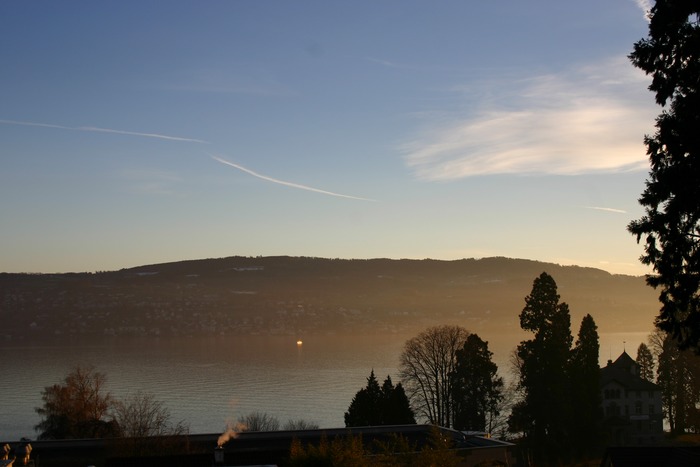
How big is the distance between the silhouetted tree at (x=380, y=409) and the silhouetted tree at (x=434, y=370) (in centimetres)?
1040

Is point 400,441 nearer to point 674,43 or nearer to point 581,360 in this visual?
point 674,43

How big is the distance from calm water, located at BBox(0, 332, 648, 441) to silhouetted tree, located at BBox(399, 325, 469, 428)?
13.9 meters

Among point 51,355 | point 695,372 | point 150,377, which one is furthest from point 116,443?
point 51,355

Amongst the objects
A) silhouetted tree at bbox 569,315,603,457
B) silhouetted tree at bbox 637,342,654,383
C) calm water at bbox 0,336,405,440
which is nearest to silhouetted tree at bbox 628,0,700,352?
silhouetted tree at bbox 569,315,603,457

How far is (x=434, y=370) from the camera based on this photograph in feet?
201

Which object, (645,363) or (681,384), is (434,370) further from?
(645,363)

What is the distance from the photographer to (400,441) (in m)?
24.0

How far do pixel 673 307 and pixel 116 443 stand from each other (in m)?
24.0

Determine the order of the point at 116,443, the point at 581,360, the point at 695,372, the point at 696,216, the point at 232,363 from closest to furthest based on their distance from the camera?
the point at 696,216 → the point at 116,443 → the point at 581,360 → the point at 695,372 → the point at 232,363

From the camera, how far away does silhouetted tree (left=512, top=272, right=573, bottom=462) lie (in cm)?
5072

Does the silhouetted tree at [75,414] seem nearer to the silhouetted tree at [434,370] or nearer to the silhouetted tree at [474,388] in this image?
the silhouetted tree at [434,370]

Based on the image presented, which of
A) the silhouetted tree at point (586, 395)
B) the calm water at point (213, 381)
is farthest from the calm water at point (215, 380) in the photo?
the silhouetted tree at point (586, 395)

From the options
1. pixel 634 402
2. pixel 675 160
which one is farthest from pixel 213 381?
pixel 675 160

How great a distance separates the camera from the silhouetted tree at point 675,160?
53.6ft
